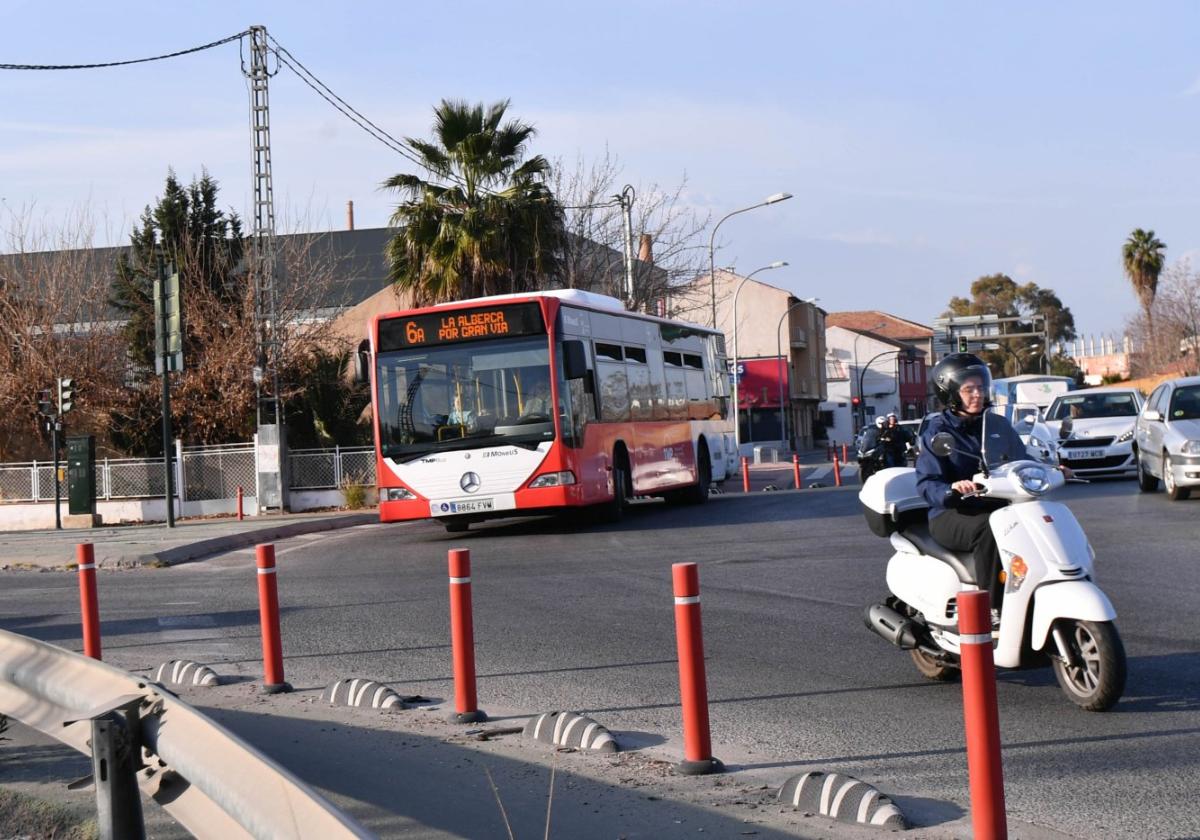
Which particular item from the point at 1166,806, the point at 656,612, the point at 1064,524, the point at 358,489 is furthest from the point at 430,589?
the point at 358,489

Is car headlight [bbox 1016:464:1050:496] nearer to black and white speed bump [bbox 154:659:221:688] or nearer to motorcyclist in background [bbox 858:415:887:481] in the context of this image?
black and white speed bump [bbox 154:659:221:688]

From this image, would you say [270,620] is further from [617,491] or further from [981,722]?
[617,491]

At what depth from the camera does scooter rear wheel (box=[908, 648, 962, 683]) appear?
768 cm

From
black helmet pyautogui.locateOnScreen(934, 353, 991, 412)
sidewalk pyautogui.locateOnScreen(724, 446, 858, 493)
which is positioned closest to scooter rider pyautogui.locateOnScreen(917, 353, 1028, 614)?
black helmet pyautogui.locateOnScreen(934, 353, 991, 412)

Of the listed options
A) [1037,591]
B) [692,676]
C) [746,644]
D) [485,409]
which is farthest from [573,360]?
[692,676]

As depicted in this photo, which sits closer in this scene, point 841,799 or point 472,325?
point 841,799

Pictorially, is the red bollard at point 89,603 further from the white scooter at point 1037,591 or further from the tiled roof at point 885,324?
the tiled roof at point 885,324

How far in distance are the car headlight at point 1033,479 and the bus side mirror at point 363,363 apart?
14419 mm

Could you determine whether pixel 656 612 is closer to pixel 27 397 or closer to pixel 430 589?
pixel 430 589

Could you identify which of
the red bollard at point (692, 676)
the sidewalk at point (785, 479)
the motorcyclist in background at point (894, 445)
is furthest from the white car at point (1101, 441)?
the red bollard at point (692, 676)

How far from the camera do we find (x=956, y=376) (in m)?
7.30

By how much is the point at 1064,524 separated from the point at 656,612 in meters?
4.99

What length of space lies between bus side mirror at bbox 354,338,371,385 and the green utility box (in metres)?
13.1

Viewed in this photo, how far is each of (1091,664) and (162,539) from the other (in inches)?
738
